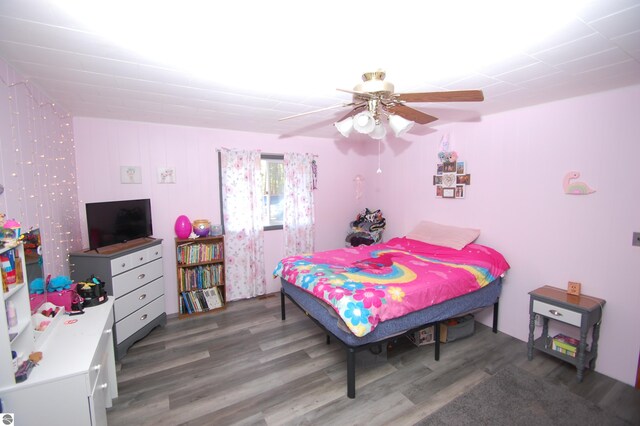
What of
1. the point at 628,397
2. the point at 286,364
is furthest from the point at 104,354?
the point at 628,397

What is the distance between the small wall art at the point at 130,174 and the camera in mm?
3385

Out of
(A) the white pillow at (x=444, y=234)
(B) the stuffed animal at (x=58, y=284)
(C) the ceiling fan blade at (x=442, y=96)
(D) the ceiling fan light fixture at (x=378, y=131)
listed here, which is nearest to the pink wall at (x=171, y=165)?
(B) the stuffed animal at (x=58, y=284)

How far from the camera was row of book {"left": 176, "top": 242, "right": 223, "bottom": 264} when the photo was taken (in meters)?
3.61

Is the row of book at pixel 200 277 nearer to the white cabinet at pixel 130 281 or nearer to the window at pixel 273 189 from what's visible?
the white cabinet at pixel 130 281

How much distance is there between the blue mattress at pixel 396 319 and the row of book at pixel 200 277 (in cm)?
125

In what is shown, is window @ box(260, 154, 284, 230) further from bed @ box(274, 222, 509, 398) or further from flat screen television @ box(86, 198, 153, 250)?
flat screen television @ box(86, 198, 153, 250)

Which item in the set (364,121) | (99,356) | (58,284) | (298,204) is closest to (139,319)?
(58,284)

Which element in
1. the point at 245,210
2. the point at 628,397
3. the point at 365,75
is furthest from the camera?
the point at 245,210

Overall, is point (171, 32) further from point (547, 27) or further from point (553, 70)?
point (553, 70)

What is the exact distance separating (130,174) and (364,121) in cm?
302

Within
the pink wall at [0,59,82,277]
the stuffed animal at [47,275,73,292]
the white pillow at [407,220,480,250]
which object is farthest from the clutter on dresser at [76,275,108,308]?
the white pillow at [407,220,480,250]

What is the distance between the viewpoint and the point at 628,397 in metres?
2.23

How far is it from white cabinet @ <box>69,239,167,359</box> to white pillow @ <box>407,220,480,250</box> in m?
3.22

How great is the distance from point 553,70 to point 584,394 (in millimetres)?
2484
